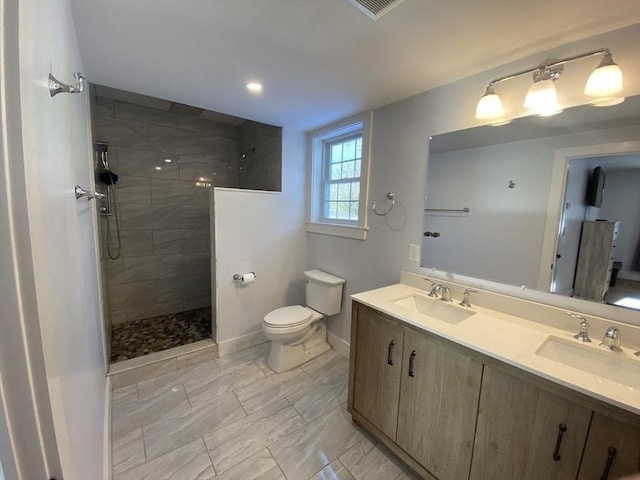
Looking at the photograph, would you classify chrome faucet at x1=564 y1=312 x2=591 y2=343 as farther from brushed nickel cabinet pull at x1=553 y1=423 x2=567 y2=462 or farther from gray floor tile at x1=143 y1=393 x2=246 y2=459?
gray floor tile at x1=143 y1=393 x2=246 y2=459

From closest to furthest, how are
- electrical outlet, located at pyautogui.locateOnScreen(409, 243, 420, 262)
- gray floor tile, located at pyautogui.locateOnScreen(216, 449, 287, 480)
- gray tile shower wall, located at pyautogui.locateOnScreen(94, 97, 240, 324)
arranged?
gray floor tile, located at pyautogui.locateOnScreen(216, 449, 287, 480) < electrical outlet, located at pyautogui.locateOnScreen(409, 243, 420, 262) < gray tile shower wall, located at pyautogui.locateOnScreen(94, 97, 240, 324)

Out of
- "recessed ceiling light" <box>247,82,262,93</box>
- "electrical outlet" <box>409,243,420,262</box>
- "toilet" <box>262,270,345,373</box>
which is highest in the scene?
"recessed ceiling light" <box>247,82,262,93</box>

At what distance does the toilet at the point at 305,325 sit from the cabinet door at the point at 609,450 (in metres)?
1.83

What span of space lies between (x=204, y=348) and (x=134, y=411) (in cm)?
A: 70

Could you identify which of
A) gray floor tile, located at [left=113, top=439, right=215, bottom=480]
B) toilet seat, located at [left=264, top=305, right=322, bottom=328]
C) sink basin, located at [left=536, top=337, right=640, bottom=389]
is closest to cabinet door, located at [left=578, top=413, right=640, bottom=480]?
sink basin, located at [left=536, top=337, right=640, bottom=389]

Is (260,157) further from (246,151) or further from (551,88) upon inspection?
(551,88)

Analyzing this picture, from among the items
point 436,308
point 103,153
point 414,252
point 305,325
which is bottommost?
point 305,325

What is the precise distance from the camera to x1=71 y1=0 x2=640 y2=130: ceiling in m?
1.14

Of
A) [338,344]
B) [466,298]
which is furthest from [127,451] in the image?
[466,298]

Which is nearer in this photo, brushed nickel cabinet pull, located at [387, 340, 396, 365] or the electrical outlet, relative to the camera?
brushed nickel cabinet pull, located at [387, 340, 396, 365]

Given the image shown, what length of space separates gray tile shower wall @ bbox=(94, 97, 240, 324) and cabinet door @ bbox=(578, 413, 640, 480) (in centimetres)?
359

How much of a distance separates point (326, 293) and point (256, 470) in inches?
55.1

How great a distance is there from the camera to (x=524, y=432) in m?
1.05

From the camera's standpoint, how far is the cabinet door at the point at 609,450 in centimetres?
83
